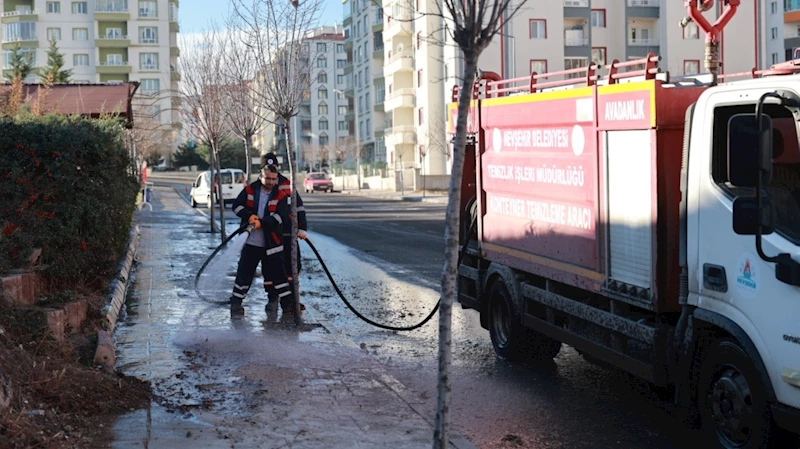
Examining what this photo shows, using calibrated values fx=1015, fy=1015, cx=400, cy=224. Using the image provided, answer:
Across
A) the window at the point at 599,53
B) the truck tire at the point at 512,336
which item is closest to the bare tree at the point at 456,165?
the truck tire at the point at 512,336

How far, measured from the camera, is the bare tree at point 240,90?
804 inches

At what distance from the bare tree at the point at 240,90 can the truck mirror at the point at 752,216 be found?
1450 cm

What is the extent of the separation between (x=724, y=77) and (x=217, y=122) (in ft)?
62.4

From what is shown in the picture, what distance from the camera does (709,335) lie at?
6.09 metres

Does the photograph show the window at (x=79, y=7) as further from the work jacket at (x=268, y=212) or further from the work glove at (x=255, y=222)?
the work glove at (x=255, y=222)

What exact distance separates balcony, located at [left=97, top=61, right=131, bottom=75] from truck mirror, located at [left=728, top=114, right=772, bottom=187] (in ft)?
332

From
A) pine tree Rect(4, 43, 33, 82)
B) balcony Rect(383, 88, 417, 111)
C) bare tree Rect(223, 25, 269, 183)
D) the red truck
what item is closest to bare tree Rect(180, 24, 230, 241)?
bare tree Rect(223, 25, 269, 183)

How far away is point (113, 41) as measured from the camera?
331ft

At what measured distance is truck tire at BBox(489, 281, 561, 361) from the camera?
9.03 meters

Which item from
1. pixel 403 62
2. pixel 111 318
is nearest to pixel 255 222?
pixel 111 318

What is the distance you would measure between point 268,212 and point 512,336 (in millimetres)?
3855

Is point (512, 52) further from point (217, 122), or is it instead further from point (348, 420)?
point (348, 420)

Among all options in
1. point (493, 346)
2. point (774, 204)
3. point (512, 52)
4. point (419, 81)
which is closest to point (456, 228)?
point (774, 204)

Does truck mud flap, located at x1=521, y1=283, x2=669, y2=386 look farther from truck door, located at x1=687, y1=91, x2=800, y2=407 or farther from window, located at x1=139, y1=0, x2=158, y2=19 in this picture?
window, located at x1=139, y1=0, x2=158, y2=19
